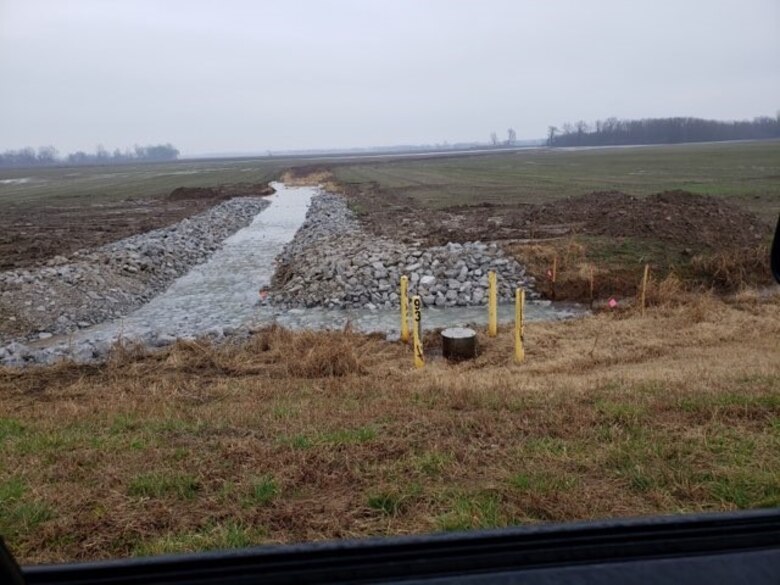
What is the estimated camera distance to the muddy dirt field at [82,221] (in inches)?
959

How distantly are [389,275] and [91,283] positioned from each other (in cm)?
866

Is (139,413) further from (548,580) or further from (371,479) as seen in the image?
(548,580)

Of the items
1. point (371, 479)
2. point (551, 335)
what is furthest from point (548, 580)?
point (551, 335)

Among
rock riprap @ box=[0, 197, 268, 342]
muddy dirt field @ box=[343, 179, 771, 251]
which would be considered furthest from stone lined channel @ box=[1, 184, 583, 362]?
muddy dirt field @ box=[343, 179, 771, 251]

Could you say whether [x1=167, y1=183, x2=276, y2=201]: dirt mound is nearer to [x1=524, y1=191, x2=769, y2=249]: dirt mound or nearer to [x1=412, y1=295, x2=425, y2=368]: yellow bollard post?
[x1=524, y1=191, x2=769, y2=249]: dirt mound

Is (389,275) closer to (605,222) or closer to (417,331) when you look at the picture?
(417,331)

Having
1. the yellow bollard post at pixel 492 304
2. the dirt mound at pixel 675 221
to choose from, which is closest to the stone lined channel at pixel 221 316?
the yellow bollard post at pixel 492 304

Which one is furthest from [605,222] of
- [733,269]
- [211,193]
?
[211,193]

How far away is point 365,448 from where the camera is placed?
5.62m

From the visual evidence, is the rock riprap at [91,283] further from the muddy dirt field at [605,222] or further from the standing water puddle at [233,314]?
the muddy dirt field at [605,222]

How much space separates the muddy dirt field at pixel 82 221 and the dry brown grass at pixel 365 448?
16.2 m

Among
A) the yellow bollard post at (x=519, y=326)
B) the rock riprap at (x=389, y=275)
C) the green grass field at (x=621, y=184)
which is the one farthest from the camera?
the green grass field at (x=621, y=184)

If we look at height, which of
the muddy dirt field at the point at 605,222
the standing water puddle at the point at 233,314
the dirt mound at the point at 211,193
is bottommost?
the standing water puddle at the point at 233,314

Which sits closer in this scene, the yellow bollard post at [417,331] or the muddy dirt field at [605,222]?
the yellow bollard post at [417,331]
